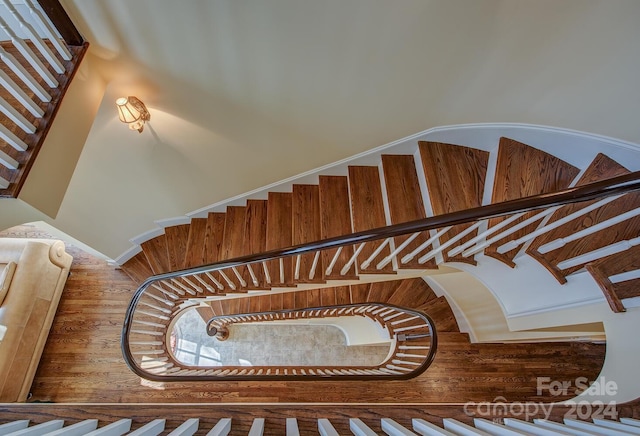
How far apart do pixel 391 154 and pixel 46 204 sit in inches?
95.6

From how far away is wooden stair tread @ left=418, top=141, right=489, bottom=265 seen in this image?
1916mm

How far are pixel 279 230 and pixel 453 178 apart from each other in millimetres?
1608

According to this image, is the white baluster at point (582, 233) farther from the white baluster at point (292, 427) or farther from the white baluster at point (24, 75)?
the white baluster at point (24, 75)

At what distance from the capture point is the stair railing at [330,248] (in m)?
1.04

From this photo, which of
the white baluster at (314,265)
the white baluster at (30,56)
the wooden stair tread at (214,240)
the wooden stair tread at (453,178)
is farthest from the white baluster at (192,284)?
the wooden stair tread at (453,178)


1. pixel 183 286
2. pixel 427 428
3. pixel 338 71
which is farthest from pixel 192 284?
pixel 427 428

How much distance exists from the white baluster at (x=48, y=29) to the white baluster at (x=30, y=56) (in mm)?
167

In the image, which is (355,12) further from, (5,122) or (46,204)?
(46,204)

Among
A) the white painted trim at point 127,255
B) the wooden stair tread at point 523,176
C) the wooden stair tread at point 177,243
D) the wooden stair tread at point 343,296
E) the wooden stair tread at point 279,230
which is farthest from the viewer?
the wooden stair tread at point 343,296

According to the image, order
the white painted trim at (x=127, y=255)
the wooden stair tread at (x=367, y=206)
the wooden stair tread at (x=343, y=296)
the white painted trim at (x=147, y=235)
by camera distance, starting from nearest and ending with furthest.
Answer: the wooden stair tread at (x=367, y=206), the white painted trim at (x=147, y=235), the white painted trim at (x=127, y=255), the wooden stair tread at (x=343, y=296)

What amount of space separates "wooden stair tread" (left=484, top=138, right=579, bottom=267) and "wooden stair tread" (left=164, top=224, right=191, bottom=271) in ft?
10.1

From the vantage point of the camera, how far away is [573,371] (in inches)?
130

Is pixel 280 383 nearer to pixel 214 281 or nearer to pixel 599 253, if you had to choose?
pixel 214 281

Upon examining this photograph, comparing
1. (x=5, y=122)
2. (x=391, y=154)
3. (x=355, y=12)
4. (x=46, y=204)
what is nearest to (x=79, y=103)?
(x=5, y=122)
